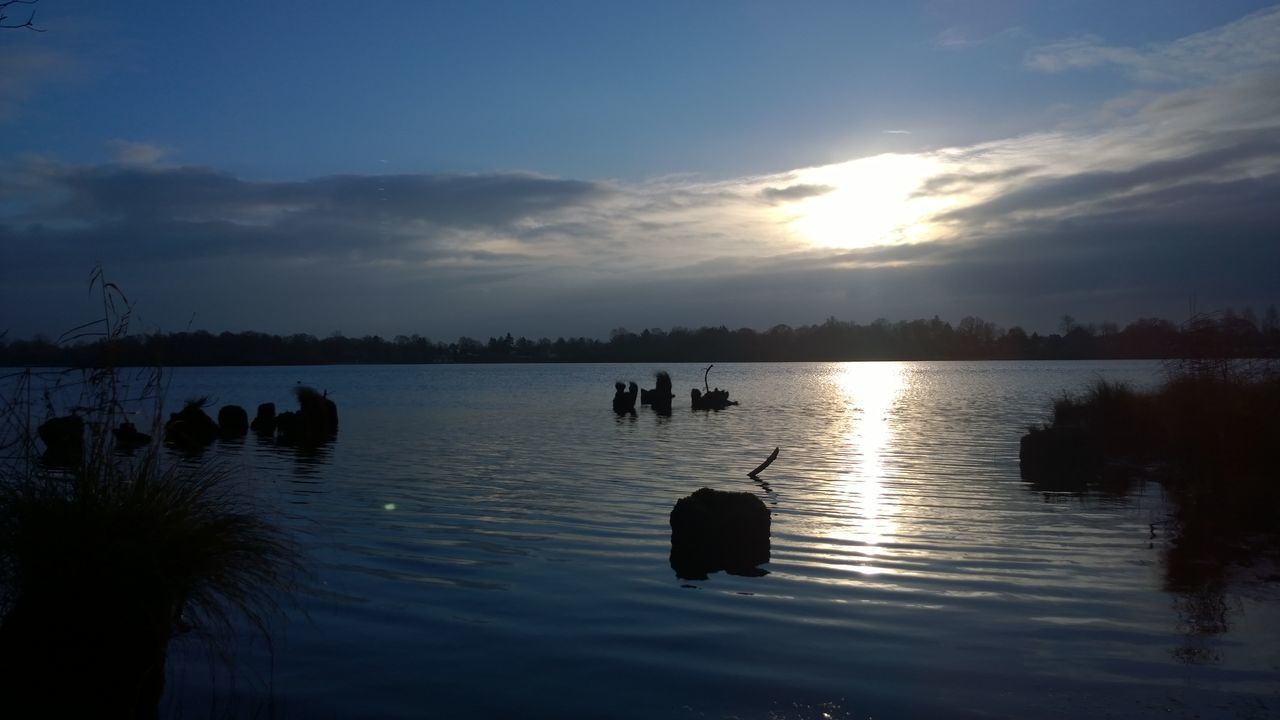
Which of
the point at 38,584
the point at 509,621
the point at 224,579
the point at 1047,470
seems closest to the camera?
the point at 38,584

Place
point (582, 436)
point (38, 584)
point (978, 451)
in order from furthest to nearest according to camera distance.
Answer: point (582, 436) → point (978, 451) → point (38, 584)

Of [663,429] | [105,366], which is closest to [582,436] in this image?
[663,429]

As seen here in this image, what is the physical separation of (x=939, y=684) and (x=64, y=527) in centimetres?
579

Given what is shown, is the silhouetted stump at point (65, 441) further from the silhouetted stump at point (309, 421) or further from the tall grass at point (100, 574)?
the silhouetted stump at point (309, 421)

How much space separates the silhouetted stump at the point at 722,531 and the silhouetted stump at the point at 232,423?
28226 millimetres

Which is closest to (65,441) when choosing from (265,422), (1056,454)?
(1056,454)

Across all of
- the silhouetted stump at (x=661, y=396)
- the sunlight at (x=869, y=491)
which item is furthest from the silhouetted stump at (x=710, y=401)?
the sunlight at (x=869, y=491)

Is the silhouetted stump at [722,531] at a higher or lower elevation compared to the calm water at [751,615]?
higher

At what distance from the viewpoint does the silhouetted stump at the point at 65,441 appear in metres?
6.19

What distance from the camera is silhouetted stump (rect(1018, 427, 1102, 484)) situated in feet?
66.1

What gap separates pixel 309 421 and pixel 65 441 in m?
28.1

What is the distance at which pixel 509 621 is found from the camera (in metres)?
8.21

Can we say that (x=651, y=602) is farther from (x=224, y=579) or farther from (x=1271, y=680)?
→ (x=1271, y=680)

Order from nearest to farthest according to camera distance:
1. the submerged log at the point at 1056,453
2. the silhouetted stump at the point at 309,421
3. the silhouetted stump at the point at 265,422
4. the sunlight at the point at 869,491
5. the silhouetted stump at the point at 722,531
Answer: the silhouetted stump at the point at 722,531 → the sunlight at the point at 869,491 → the submerged log at the point at 1056,453 → the silhouetted stump at the point at 309,421 → the silhouetted stump at the point at 265,422
